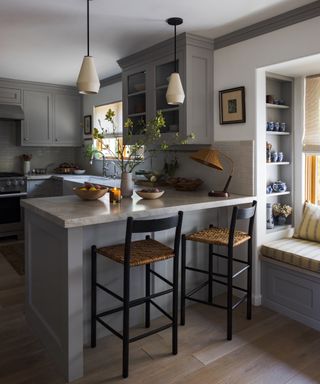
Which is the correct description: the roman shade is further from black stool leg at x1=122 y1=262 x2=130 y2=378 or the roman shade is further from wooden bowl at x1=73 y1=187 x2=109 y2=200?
black stool leg at x1=122 y1=262 x2=130 y2=378

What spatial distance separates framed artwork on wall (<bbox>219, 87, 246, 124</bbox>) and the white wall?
0.04 meters

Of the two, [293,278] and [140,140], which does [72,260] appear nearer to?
[140,140]

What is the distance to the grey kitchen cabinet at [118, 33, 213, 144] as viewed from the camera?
3148mm

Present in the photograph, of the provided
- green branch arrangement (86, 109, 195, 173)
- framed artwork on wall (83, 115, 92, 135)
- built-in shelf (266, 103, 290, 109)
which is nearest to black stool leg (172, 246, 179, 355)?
green branch arrangement (86, 109, 195, 173)

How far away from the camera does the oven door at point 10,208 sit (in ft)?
16.1

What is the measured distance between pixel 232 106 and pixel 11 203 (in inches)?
135

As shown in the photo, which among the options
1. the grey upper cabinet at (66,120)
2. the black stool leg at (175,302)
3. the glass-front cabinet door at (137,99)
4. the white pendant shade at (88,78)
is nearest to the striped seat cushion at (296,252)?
the black stool leg at (175,302)

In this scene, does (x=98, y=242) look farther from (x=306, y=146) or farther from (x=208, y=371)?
(x=306, y=146)

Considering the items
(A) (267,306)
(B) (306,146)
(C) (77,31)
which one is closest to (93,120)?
(C) (77,31)

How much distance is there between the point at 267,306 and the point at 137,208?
1.54 m

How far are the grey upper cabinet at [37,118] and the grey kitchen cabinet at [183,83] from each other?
2.23m

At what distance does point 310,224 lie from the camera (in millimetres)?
3072

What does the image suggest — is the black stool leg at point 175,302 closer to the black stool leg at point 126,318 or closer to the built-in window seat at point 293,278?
the black stool leg at point 126,318

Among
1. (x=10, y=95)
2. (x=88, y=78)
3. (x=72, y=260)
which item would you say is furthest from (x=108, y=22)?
(x=10, y=95)
